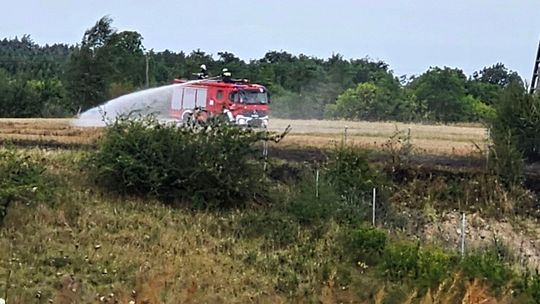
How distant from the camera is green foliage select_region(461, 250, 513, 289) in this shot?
15237mm

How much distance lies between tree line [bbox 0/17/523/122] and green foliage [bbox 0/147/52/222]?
33.5 metres

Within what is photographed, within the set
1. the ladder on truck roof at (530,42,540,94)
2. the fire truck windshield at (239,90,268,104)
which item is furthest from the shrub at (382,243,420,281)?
the fire truck windshield at (239,90,268,104)

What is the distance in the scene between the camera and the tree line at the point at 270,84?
57.8 metres

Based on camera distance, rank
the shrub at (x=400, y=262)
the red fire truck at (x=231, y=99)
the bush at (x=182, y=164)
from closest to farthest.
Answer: the shrub at (x=400, y=262) < the bush at (x=182, y=164) < the red fire truck at (x=231, y=99)

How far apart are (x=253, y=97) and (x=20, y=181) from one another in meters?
16.0

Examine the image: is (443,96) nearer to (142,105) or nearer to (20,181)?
(142,105)

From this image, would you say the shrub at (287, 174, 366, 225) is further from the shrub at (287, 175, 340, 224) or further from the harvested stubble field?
the harvested stubble field

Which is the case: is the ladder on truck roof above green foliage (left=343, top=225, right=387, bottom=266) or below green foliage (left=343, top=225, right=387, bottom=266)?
above

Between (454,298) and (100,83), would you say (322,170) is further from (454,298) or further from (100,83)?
(100,83)

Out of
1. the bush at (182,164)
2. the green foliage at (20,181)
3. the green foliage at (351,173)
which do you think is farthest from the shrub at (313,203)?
the green foliage at (20,181)

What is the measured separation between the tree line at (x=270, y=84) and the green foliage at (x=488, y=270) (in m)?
34.4

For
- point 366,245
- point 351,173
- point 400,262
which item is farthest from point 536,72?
point 400,262

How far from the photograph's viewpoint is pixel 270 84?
237 feet

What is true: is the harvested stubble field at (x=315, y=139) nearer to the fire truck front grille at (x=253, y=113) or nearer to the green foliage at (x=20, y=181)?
the fire truck front grille at (x=253, y=113)
